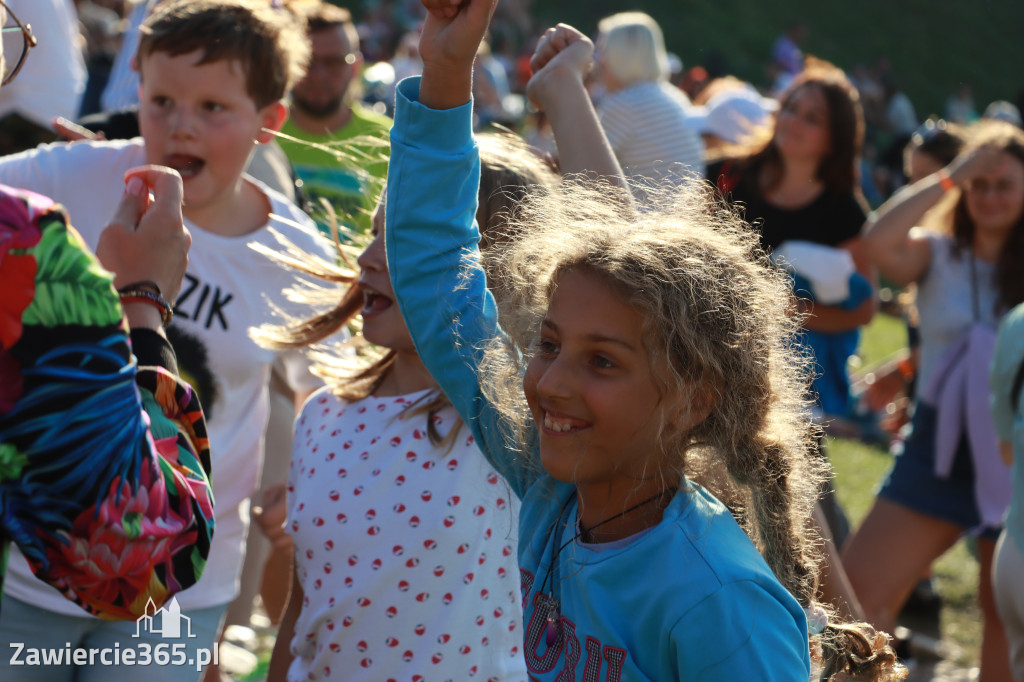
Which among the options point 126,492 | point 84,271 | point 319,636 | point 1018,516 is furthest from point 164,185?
point 1018,516

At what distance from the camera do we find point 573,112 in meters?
2.08

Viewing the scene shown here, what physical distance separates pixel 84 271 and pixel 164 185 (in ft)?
1.65

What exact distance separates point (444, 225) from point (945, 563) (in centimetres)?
540

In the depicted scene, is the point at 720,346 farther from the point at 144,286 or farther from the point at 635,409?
the point at 144,286

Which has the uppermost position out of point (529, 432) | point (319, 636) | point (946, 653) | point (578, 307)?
point (578, 307)

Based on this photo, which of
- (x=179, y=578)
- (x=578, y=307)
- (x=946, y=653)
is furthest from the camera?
(x=946, y=653)

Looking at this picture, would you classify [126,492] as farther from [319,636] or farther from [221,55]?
[221,55]

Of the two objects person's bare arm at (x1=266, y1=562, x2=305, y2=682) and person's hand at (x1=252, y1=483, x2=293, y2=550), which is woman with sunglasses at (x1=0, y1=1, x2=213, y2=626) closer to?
person's bare arm at (x1=266, y1=562, x2=305, y2=682)

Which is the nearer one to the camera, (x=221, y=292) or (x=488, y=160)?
(x=488, y=160)

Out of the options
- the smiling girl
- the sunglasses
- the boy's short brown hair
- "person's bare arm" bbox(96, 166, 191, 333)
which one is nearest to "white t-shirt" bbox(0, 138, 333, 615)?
the boy's short brown hair

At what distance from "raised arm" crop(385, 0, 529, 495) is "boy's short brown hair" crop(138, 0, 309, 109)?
1.09m

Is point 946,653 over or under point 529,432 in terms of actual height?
under

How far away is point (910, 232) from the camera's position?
14.7 ft

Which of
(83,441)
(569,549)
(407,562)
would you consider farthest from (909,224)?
(83,441)
